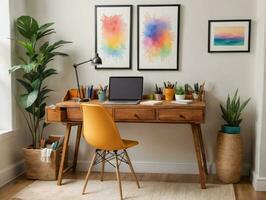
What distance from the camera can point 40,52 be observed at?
4.07 meters

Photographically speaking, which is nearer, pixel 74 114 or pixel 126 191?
pixel 126 191

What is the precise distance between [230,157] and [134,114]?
107cm

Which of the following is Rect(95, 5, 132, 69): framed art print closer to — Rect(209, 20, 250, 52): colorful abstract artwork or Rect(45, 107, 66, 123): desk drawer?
Rect(45, 107, 66, 123): desk drawer

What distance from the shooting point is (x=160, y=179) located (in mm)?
3994

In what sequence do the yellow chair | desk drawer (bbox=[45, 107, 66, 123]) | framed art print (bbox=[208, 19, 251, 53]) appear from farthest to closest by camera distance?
framed art print (bbox=[208, 19, 251, 53])
desk drawer (bbox=[45, 107, 66, 123])
the yellow chair

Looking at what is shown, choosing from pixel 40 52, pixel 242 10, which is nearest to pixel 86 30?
pixel 40 52

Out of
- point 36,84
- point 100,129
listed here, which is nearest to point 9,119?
point 36,84

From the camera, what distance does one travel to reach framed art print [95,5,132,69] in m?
4.14

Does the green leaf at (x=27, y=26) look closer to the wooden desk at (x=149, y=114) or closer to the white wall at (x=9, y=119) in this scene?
the white wall at (x=9, y=119)

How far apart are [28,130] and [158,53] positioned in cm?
174

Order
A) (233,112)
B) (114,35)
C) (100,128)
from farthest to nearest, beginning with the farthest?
1. (114,35)
2. (233,112)
3. (100,128)

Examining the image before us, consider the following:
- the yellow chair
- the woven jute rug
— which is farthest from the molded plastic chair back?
the woven jute rug

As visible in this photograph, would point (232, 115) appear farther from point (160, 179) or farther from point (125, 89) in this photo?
point (125, 89)

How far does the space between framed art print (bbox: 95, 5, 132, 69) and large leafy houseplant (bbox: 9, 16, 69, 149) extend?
0.42 m
